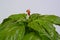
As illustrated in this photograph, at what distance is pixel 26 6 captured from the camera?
1499mm

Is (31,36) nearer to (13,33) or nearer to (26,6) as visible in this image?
(13,33)

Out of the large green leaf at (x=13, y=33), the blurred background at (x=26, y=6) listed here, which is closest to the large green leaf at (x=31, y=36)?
the large green leaf at (x=13, y=33)

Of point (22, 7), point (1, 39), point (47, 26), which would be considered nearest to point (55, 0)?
point (22, 7)

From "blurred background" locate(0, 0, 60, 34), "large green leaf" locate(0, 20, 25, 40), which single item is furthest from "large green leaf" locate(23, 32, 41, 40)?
"blurred background" locate(0, 0, 60, 34)

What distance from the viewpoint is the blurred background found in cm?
149

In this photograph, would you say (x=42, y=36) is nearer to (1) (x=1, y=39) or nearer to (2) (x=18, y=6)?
(1) (x=1, y=39)

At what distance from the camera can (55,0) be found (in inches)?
59.7

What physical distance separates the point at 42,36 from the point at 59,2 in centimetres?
90

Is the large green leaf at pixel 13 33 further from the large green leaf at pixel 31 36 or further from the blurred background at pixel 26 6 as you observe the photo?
the blurred background at pixel 26 6

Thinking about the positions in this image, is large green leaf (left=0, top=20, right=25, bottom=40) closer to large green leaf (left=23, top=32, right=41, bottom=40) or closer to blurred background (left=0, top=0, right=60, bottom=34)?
large green leaf (left=23, top=32, right=41, bottom=40)

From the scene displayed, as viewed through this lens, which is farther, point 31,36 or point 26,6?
point 26,6

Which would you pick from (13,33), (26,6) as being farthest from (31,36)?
(26,6)

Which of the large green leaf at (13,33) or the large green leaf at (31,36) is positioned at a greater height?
the large green leaf at (13,33)

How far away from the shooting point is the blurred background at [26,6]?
1.49m
